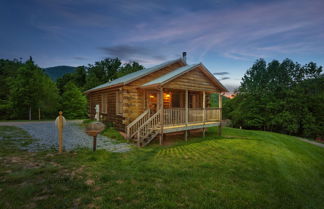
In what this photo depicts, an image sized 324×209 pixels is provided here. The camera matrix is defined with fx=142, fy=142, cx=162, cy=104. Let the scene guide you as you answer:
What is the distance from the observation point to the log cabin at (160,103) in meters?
8.09

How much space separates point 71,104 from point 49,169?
25169 millimetres

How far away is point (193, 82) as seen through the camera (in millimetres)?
9703

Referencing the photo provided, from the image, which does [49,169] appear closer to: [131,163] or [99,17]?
[131,163]

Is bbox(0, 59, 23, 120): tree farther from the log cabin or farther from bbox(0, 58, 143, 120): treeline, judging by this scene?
the log cabin

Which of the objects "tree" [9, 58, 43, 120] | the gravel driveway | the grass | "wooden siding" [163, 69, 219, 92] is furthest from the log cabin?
"tree" [9, 58, 43, 120]

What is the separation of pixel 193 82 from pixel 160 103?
10.3 feet

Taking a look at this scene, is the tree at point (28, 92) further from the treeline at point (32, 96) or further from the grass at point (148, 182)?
the grass at point (148, 182)

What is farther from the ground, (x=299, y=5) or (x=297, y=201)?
(x=299, y=5)

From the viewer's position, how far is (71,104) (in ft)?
83.4

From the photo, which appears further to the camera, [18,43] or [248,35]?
[18,43]

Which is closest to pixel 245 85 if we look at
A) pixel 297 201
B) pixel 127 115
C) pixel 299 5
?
pixel 299 5

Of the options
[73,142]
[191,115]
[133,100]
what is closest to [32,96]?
[73,142]

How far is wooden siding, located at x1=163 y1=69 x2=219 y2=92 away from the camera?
344 inches

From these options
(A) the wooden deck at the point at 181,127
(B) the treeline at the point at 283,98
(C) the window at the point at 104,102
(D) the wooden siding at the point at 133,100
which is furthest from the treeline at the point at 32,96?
(B) the treeline at the point at 283,98
